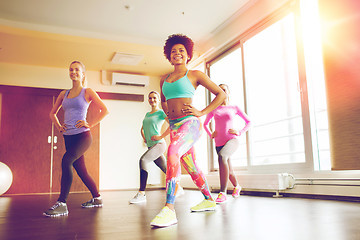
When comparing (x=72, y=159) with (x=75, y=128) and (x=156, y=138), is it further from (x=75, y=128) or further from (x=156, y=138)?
(x=156, y=138)

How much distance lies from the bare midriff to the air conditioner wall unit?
5.16 meters

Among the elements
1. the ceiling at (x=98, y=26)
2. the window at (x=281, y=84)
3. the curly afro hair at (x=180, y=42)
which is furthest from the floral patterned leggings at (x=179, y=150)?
the ceiling at (x=98, y=26)

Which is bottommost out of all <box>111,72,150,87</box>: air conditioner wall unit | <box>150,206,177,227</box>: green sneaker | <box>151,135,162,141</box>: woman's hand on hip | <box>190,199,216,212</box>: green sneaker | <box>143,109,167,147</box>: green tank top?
<box>190,199,216,212</box>: green sneaker

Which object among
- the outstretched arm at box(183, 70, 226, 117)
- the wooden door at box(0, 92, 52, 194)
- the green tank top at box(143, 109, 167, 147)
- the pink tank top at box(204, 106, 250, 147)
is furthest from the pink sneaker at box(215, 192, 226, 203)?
the wooden door at box(0, 92, 52, 194)

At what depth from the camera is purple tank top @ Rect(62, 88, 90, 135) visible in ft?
8.55

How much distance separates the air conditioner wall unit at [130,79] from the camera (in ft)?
23.0

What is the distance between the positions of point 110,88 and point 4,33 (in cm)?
256

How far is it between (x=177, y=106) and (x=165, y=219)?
2.40 ft

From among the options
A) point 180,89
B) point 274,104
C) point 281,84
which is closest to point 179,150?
point 180,89

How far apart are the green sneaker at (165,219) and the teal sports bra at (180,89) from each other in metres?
0.74

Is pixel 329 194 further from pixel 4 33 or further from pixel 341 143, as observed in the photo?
pixel 4 33

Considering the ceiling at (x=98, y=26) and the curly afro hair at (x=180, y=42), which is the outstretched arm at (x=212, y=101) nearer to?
the curly afro hair at (x=180, y=42)

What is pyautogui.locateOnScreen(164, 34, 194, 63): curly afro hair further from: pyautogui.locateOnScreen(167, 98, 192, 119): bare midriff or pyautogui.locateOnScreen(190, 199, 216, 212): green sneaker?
pyautogui.locateOnScreen(190, 199, 216, 212): green sneaker

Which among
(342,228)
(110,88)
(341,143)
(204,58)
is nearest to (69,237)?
(342,228)
